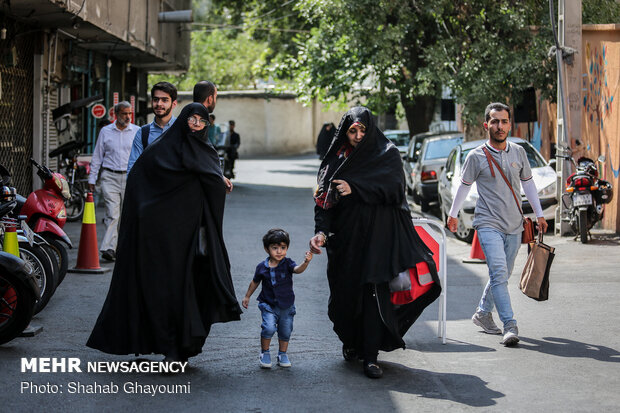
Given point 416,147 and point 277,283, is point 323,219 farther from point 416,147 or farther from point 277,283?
point 416,147

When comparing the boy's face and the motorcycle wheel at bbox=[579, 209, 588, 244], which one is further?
the motorcycle wheel at bbox=[579, 209, 588, 244]

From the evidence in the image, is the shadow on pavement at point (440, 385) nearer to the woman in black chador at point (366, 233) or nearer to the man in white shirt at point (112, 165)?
the woman in black chador at point (366, 233)

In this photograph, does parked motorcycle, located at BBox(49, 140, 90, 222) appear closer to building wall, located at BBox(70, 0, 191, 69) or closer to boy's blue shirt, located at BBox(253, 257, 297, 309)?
building wall, located at BBox(70, 0, 191, 69)

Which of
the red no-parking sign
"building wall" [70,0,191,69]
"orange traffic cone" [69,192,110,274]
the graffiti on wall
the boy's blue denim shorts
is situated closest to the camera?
the boy's blue denim shorts

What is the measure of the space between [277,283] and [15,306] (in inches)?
76.3

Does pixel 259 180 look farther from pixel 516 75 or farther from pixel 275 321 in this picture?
pixel 275 321

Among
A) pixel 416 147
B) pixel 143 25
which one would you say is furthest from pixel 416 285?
pixel 416 147

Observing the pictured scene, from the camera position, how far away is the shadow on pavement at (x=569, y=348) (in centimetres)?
712

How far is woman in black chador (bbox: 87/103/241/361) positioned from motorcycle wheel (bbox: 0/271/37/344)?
87cm

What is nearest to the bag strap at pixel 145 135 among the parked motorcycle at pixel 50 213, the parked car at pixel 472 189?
the parked motorcycle at pixel 50 213

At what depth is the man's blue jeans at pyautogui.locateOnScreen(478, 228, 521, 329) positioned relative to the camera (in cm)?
762

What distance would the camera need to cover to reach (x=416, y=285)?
6570 millimetres

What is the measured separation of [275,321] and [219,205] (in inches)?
34.1

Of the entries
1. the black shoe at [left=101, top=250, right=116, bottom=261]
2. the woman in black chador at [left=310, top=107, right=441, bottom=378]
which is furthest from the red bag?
the black shoe at [left=101, top=250, right=116, bottom=261]
